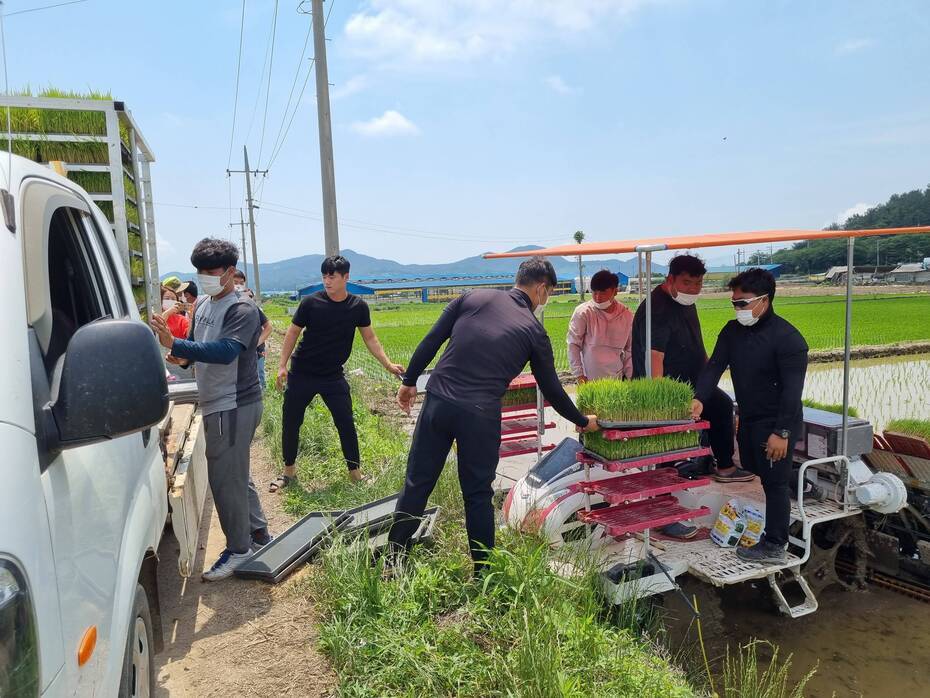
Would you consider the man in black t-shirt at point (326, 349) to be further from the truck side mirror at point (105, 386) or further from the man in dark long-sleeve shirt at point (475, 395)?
the truck side mirror at point (105, 386)

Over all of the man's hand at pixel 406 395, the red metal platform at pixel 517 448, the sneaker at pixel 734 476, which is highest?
the man's hand at pixel 406 395

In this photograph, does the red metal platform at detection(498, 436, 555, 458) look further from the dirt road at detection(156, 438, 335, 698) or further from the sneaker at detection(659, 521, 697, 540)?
the dirt road at detection(156, 438, 335, 698)

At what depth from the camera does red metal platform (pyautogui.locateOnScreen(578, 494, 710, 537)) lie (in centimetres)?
383

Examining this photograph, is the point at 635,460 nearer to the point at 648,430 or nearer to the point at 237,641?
the point at 648,430

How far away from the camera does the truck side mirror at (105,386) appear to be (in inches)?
61.9

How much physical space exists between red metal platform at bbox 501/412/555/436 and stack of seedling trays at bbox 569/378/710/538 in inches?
82.9

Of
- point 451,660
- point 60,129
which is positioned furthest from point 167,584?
point 60,129

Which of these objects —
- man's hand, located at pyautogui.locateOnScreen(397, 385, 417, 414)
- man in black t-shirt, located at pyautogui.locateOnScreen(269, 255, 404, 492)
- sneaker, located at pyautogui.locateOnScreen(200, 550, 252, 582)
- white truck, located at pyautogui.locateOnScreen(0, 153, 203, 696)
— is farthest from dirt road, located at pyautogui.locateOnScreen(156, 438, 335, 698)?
man in black t-shirt, located at pyautogui.locateOnScreen(269, 255, 404, 492)

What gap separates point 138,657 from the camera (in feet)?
7.77

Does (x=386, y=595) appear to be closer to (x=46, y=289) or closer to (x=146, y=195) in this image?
(x=46, y=289)

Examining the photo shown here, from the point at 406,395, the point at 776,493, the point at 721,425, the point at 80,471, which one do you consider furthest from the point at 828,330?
the point at 80,471

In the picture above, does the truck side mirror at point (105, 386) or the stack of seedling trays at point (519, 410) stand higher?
the truck side mirror at point (105, 386)

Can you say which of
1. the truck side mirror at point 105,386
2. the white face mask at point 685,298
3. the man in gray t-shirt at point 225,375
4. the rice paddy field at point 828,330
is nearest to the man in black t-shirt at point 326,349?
the man in gray t-shirt at point 225,375

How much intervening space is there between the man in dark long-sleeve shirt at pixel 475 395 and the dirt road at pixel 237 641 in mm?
792
